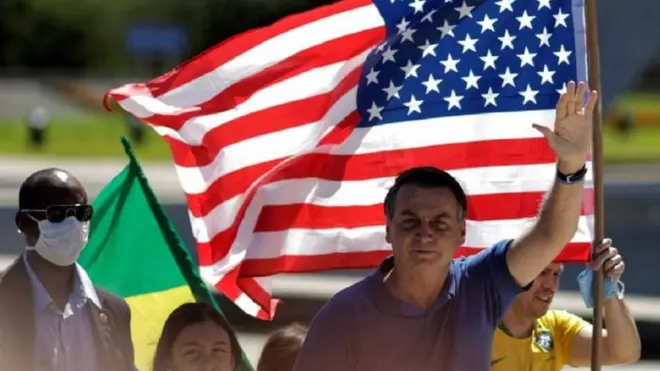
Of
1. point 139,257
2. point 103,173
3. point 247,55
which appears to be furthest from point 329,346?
point 103,173

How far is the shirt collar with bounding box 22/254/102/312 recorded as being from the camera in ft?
14.9

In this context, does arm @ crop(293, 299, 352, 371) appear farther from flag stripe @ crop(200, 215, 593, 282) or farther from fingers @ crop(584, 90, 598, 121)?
flag stripe @ crop(200, 215, 593, 282)

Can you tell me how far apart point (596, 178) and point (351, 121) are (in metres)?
1.01

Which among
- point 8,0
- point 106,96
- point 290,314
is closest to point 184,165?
point 106,96

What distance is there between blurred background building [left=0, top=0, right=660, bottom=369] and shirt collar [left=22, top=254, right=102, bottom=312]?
665 cm

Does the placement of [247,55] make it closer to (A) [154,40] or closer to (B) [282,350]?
(B) [282,350]

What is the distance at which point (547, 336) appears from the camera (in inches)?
192

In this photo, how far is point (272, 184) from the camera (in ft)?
17.7

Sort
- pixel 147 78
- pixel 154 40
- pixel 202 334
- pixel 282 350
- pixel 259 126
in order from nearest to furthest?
1. pixel 202 334
2. pixel 282 350
3. pixel 259 126
4. pixel 147 78
5. pixel 154 40

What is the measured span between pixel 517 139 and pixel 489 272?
1.28 m

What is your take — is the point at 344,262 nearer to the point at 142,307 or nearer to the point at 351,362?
the point at 142,307

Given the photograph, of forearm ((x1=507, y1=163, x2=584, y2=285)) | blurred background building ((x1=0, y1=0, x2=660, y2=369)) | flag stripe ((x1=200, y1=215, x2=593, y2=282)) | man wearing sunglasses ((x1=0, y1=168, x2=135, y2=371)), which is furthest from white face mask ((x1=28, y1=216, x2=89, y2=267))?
blurred background building ((x1=0, y1=0, x2=660, y2=369))

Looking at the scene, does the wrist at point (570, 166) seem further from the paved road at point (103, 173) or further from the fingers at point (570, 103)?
the paved road at point (103, 173)

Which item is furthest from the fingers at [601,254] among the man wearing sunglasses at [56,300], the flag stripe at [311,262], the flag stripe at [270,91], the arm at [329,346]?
the man wearing sunglasses at [56,300]
